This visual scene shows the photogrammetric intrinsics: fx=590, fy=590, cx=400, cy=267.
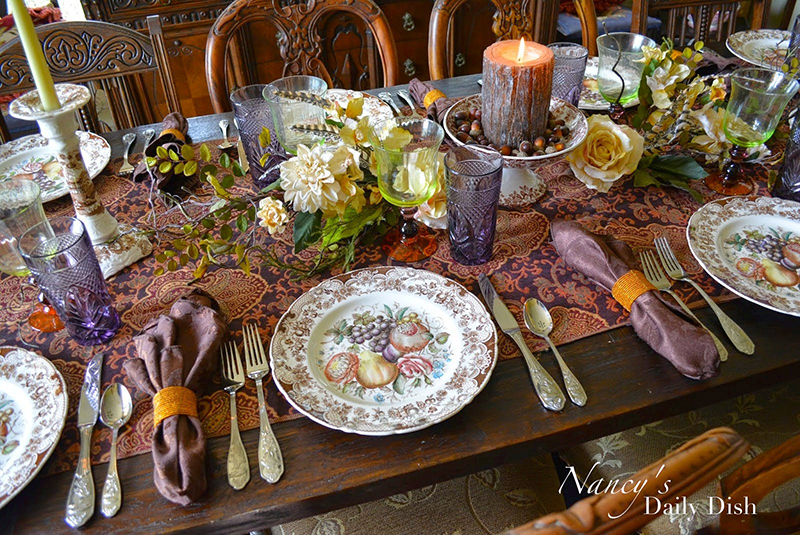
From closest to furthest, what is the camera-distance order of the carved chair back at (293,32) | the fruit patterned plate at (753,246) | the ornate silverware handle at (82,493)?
the ornate silverware handle at (82,493) → the fruit patterned plate at (753,246) → the carved chair back at (293,32)

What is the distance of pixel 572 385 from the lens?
663 millimetres

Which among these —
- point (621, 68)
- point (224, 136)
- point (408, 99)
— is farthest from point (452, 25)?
point (224, 136)

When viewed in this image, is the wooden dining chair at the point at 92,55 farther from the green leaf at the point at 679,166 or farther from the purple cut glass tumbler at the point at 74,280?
the green leaf at the point at 679,166

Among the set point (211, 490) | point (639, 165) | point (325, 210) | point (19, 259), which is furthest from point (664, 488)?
point (19, 259)

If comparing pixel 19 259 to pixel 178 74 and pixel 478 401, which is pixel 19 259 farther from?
pixel 178 74

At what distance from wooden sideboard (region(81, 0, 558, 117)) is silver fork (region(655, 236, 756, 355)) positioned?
143 cm

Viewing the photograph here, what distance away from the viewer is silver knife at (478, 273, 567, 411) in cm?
Result: 65

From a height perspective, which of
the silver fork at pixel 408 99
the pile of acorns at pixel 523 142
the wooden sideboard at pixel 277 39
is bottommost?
the wooden sideboard at pixel 277 39

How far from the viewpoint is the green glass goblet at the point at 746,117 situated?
926mm

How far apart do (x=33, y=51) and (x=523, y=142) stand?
67 cm

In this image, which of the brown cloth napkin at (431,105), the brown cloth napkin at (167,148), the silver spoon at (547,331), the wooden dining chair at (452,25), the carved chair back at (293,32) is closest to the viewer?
the silver spoon at (547,331)

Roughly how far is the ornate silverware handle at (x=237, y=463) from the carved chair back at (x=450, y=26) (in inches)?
42.8

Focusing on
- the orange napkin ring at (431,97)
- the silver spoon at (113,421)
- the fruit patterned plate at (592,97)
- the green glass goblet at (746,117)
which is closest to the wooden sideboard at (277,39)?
the fruit patterned plate at (592,97)

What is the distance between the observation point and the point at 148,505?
567 millimetres
